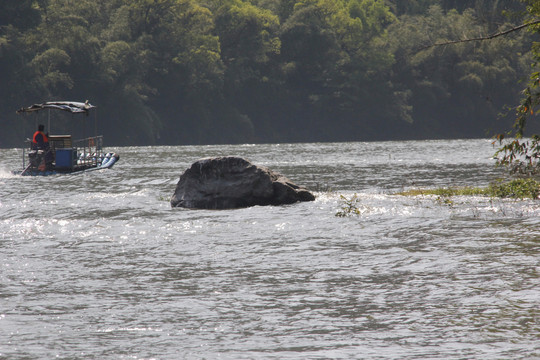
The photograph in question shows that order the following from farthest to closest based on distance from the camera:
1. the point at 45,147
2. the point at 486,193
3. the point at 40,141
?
the point at 45,147 < the point at 40,141 < the point at 486,193

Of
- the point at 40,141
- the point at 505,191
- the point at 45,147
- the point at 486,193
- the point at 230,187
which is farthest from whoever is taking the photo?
the point at 45,147

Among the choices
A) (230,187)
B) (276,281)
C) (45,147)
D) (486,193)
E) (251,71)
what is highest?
(251,71)

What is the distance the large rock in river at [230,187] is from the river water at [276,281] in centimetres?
80

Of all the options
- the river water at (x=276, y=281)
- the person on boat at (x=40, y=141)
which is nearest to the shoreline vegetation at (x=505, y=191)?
the river water at (x=276, y=281)

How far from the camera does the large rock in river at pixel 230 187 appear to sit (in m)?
21.9

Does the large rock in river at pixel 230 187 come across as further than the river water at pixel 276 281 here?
Yes

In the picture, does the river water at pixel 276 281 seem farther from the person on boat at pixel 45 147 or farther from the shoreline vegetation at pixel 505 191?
the person on boat at pixel 45 147

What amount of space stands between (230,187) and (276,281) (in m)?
10.5

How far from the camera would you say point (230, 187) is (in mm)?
22016

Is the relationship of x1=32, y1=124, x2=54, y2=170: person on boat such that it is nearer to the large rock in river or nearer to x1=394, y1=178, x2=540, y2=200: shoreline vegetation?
the large rock in river

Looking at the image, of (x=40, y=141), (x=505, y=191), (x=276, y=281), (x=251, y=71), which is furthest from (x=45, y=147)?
(x=251, y=71)

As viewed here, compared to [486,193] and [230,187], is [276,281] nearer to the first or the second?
[230,187]

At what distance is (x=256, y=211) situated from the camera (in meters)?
20.7

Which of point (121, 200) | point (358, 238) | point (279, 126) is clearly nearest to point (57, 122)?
point (279, 126)
